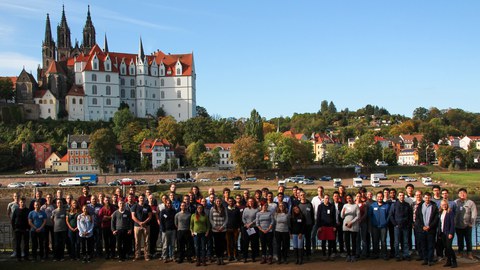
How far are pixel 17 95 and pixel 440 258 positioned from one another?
305ft

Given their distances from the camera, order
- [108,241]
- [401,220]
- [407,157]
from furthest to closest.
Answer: [407,157], [108,241], [401,220]

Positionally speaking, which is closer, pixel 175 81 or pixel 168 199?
pixel 168 199

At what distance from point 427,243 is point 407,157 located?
317ft

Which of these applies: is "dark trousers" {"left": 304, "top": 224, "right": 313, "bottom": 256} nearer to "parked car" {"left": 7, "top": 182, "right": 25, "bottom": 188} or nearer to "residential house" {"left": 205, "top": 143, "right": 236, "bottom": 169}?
"parked car" {"left": 7, "top": 182, "right": 25, "bottom": 188}

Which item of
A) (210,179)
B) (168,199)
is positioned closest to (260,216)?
(168,199)

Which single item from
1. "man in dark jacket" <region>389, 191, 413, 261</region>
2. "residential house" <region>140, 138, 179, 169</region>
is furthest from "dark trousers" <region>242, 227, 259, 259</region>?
"residential house" <region>140, 138, 179, 169</region>

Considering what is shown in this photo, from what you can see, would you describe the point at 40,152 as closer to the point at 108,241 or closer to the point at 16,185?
the point at 16,185

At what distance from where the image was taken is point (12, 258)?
1395 cm

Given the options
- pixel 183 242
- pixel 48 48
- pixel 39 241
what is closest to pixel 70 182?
pixel 48 48

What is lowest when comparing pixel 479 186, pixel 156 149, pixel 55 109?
pixel 479 186

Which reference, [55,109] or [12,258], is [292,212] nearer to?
[12,258]

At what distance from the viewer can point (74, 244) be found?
13.7 m

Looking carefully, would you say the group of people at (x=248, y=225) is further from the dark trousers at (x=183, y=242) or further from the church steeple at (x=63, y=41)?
the church steeple at (x=63, y=41)

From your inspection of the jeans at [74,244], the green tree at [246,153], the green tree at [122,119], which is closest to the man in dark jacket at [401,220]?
the jeans at [74,244]
